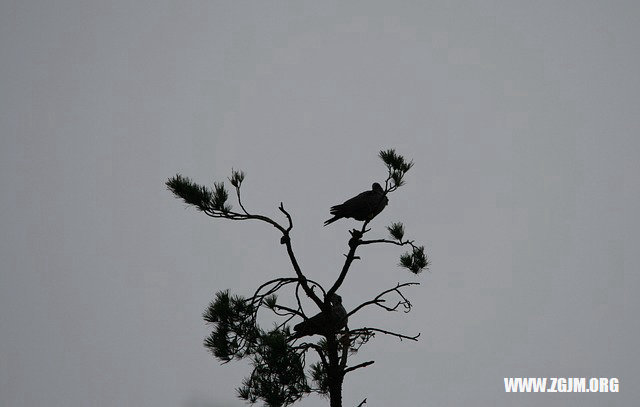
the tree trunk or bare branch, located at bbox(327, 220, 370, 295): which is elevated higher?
bare branch, located at bbox(327, 220, 370, 295)

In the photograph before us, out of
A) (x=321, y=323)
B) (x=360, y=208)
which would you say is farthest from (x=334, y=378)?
(x=360, y=208)

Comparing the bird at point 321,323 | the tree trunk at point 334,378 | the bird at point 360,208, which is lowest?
the tree trunk at point 334,378

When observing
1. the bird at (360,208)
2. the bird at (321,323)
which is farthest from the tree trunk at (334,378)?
the bird at (360,208)

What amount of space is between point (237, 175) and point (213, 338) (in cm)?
170

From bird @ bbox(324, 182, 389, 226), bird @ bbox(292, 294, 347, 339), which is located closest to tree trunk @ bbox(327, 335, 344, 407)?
bird @ bbox(292, 294, 347, 339)

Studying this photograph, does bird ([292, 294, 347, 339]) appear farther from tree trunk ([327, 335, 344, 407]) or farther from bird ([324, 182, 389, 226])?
bird ([324, 182, 389, 226])

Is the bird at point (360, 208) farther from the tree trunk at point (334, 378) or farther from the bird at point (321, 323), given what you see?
the tree trunk at point (334, 378)

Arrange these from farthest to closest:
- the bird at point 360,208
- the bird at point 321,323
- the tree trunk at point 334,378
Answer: the bird at point 360,208 → the bird at point 321,323 → the tree trunk at point 334,378

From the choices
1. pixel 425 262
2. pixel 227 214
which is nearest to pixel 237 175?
pixel 227 214

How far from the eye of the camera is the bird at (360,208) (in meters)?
7.14

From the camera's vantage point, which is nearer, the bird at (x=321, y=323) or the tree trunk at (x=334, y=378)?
the tree trunk at (x=334, y=378)

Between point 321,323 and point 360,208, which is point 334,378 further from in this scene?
point 360,208

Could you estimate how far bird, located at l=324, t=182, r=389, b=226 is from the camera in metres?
7.14

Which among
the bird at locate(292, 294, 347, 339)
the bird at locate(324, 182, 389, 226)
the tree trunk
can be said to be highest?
the bird at locate(324, 182, 389, 226)
